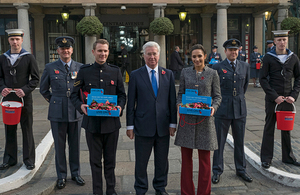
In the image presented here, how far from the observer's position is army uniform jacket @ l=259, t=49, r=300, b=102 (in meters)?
4.82

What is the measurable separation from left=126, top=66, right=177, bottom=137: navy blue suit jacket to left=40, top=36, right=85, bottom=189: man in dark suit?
1029mm

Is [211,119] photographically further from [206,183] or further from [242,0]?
[242,0]

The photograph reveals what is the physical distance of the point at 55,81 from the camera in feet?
14.8

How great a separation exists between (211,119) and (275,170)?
62.8 inches

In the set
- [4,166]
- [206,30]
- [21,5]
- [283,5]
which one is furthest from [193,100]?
[206,30]

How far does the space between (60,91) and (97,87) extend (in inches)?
32.4

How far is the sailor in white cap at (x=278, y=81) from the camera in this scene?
4801mm

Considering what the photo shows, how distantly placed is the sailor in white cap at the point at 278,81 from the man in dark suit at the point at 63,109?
2.77 metres

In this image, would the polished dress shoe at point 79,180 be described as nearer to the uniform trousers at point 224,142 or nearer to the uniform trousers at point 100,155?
the uniform trousers at point 100,155

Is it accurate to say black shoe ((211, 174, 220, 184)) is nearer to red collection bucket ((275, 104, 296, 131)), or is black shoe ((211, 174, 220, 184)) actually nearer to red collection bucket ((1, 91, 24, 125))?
red collection bucket ((275, 104, 296, 131))

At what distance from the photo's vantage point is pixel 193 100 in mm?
3633

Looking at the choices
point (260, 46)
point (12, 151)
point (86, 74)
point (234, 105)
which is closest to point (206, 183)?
point (234, 105)

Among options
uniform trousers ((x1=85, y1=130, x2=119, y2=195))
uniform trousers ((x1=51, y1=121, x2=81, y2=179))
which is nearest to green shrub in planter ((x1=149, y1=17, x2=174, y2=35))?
uniform trousers ((x1=51, y1=121, x2=81, y2=179))

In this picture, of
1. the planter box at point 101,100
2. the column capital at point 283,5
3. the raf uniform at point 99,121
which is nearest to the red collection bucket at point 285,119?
the raf uniform at point 99,121
